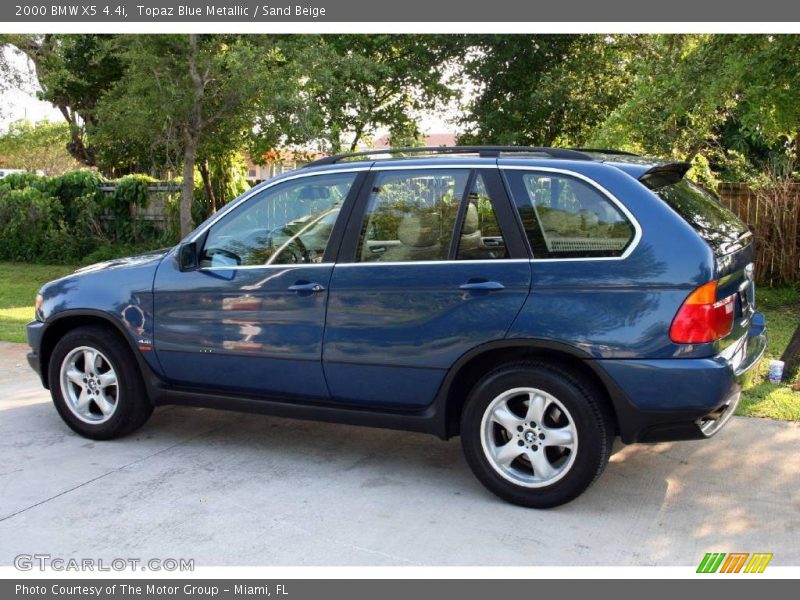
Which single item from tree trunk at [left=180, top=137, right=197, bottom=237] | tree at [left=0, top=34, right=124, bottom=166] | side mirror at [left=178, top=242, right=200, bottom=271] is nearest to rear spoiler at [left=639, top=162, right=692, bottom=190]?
side mirror at [left=178, top=242, right=200, bottom=271]

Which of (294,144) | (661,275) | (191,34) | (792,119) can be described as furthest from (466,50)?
(661,275)

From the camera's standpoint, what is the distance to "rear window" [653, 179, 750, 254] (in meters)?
4.32

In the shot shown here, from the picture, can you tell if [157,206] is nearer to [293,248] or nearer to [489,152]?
[293,248]

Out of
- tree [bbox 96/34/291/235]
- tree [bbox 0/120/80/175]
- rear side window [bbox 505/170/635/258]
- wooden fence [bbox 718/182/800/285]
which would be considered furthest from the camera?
tree [bbox 0/120/80/175]

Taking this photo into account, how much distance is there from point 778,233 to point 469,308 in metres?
9.00

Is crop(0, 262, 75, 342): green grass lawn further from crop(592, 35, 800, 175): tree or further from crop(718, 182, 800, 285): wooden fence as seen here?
crop(718, 182, 800, 285): wooden fence

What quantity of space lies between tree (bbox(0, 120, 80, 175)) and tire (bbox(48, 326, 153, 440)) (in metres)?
20.8

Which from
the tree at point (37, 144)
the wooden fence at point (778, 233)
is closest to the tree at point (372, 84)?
the wooden fence at point (778, 233)

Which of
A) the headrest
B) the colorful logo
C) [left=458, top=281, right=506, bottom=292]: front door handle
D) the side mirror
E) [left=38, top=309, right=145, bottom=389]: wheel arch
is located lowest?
the colorful logo

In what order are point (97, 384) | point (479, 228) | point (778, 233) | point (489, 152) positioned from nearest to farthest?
point (479, 228), point (489, 152), point (97, 384), point (778, 233)

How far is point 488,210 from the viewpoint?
180 inches

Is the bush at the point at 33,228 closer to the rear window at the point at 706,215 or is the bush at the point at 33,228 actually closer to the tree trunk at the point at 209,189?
the tree trunk at the point at 209,189

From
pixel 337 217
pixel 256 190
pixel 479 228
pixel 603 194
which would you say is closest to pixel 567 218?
pixel 603 194

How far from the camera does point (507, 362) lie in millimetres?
4465
